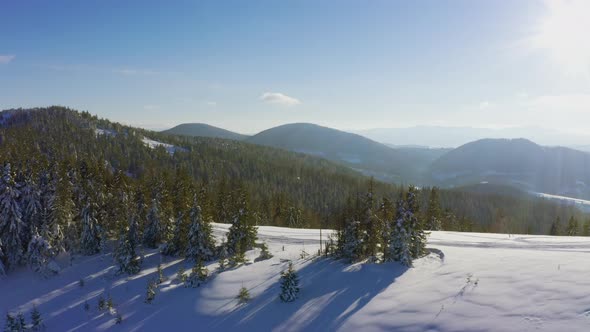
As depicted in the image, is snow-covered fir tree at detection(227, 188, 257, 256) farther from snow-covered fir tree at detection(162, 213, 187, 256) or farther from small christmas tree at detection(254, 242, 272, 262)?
snow-covered fir tree at detection(162, 213, 187, 256)

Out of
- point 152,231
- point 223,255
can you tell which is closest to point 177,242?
point 152,231

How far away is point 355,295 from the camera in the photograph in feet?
68.4

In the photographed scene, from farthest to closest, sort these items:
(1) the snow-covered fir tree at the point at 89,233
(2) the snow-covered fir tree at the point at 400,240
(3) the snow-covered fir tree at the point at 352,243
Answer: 1. (1) the snow-covered fir tree at the point at 89,233
2. (3) the snow-covered fir tree at the point at 352,243
3. (2) the snow-covered fir tree at the point at 400,240

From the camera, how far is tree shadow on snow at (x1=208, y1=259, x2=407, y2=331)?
19.1 meters

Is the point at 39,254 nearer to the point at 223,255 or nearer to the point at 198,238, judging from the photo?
the point at 198,238

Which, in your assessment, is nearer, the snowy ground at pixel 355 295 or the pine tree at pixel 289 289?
the snowy ground at pixel 355 295

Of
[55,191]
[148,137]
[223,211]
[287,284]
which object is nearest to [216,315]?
[287,284]

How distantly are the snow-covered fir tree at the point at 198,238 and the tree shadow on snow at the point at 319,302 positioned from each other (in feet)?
35.2

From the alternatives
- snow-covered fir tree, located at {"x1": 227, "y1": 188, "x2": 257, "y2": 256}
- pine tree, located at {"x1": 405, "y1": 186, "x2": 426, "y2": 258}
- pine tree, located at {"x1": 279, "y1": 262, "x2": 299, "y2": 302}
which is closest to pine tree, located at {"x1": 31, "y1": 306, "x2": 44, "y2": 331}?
snow-covered fir tree, located at {"x1": 227, "y1": 188, "x2": 257, "y2": 256}

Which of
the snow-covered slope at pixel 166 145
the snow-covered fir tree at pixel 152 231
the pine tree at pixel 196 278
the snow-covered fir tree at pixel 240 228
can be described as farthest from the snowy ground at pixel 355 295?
the snow-covered slope at pixel 166 145

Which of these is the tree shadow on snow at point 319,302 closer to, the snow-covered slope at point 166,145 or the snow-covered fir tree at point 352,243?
the snow-covered fir tree at point 352,243

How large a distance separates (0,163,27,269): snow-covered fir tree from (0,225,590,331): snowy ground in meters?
2.32

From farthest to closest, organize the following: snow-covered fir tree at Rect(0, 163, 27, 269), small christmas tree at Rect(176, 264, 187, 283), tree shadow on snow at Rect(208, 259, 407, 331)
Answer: snow-covered fir tree at Rect(0, 163, 27, 269)
small christmas tree at Rect(176, 264, 187, 283)
tree shadow on snow at Rect(208, 259, 407, 331)

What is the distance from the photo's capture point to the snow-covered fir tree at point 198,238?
31.9 meters
